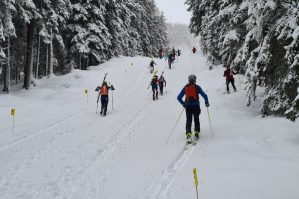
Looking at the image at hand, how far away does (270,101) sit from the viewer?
10852mm

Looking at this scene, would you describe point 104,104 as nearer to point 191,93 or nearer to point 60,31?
point 191,93

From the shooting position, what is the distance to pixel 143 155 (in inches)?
361

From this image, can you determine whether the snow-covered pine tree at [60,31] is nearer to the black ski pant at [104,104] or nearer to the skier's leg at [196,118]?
the black ski pant at [104,104]

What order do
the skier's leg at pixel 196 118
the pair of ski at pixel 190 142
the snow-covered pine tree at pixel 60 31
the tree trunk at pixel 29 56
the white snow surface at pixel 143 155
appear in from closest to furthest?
the white snow surface at pixel 143 155
the pair of ski at pixel 190 142
the skier's leg at pixel 196 118
the snow-covered pine tree at pixel 60 31
the tree trunk at pixel 29 56

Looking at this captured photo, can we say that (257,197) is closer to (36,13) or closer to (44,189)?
(44,189)

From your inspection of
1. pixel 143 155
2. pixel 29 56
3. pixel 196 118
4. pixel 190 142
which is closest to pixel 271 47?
pixel 196 118

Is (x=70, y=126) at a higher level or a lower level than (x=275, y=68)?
lower

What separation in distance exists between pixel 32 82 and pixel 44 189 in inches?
838

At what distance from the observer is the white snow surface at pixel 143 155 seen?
253 inches

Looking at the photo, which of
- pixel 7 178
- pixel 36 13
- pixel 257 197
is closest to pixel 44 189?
pixel 7 178

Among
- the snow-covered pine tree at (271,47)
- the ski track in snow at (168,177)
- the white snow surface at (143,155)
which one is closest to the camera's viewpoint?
the ski track in snow at (168,177)

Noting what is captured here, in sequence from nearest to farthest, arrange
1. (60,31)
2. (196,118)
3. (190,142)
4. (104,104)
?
1. (190,142)
2. (196,118)
3. (104,104)
4. (60,31)

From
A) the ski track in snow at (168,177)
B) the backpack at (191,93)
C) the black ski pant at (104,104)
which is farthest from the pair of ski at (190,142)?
the black ski pant at (104,104)

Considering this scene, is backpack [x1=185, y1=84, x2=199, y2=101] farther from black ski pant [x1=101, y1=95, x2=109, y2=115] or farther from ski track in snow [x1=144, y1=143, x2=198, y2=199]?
black ski pant [x1=101, y1=95, x2=109, y2=115]
